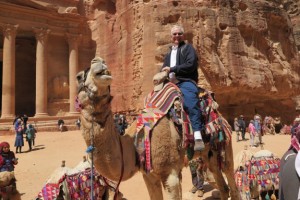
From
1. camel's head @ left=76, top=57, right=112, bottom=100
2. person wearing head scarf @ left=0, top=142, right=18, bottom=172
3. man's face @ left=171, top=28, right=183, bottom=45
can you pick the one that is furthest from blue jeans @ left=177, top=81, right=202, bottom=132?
person wearing head scarf @ left=0, top=142, right=18, bottom=172

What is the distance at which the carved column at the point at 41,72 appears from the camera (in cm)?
2863

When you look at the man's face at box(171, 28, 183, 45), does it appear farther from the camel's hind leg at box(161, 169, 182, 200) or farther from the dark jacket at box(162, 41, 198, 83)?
the camel's hind leg at box(161, 169, 182, 200)

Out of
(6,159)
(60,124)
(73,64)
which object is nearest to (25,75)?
(73,64)

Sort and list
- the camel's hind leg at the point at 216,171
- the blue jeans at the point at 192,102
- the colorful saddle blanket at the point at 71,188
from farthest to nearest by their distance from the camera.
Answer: the camel's hind leg at the point at 216,171
the colorful saddle blanket at the point at 71,188
the blue jeans at the point at 192,102

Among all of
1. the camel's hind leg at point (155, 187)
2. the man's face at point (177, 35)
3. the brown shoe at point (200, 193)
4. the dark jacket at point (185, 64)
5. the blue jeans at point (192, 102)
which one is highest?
the man's face at point (177, 35)

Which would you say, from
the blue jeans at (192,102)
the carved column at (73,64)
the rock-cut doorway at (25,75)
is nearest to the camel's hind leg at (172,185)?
the blue jeans at (192,102)

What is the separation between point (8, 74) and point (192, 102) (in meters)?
26.1

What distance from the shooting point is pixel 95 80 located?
12.6 feet

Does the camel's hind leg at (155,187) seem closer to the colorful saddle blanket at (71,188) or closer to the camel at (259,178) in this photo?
the colorful saddle blanket at (71,188)

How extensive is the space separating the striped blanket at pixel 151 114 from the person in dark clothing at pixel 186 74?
0.22m

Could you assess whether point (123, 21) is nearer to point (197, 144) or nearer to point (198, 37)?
point (198, 37)

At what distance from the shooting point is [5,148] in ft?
24.2

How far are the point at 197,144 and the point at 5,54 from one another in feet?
88.7

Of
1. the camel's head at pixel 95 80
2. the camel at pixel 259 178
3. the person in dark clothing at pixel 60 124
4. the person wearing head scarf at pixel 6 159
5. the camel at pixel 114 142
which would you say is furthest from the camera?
the person in dark clothing at pixel 60 124
